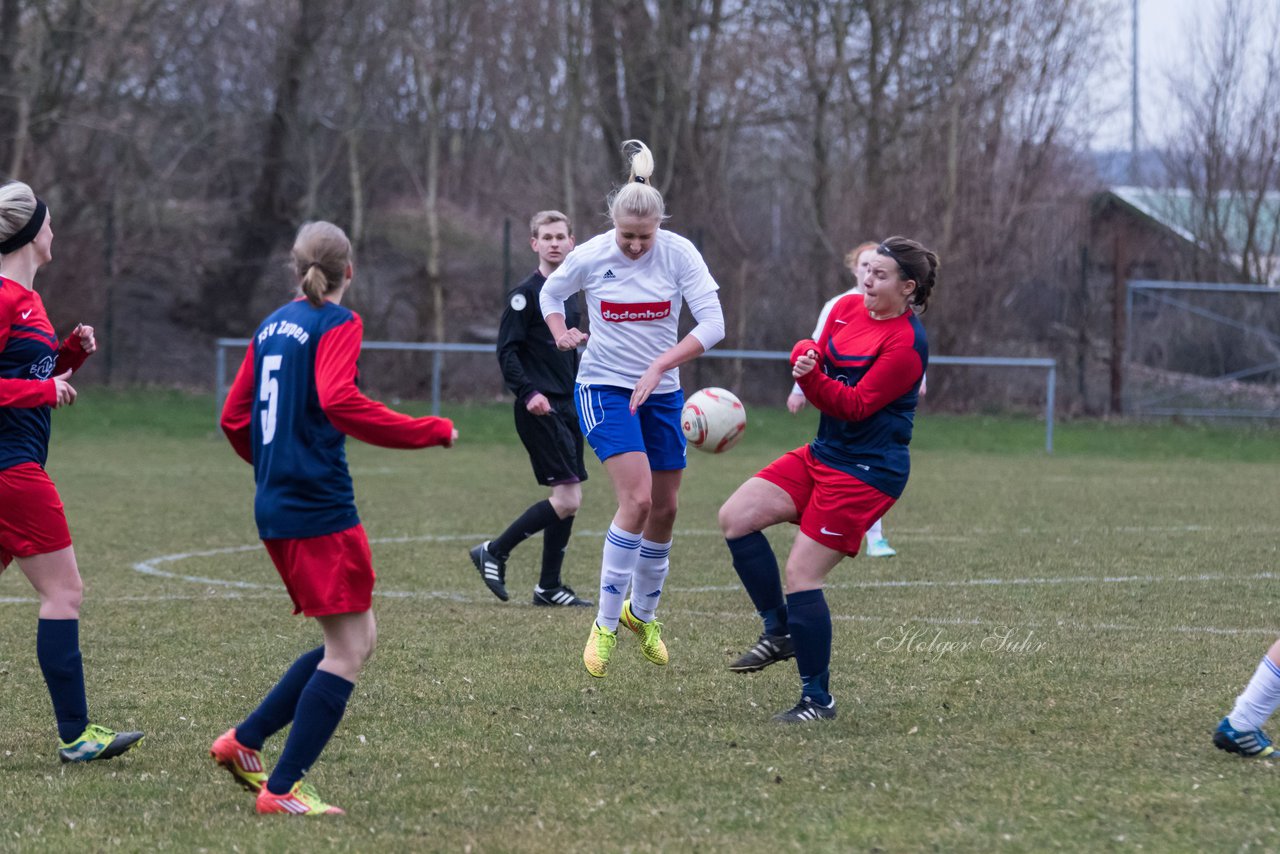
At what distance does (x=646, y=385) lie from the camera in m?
6.14

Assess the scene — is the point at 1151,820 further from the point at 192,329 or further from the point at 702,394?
the point at 192,329

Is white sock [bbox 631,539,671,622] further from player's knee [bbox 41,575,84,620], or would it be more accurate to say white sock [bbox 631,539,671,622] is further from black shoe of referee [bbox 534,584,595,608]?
player's knee [bbox 41,575,84,620]

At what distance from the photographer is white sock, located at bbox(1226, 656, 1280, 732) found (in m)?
4.79

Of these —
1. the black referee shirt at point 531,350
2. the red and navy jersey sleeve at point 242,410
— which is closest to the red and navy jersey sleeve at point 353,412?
the red and navy jersey sleeve at point 242,410

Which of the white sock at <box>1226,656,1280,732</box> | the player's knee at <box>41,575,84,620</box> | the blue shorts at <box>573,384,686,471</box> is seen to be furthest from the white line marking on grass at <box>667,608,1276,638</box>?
the player's knee at <box>41,575,84,620</box>

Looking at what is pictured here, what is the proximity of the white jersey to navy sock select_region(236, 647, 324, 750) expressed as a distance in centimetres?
249

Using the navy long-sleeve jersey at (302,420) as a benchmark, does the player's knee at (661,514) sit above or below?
below

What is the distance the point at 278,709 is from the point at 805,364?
2097mm

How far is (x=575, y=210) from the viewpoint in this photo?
2659cm

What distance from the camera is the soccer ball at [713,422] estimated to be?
643cm

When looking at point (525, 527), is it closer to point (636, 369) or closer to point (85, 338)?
point (636, 369)

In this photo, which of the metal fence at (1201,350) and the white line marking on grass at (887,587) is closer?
the white line marking on grass at (887,587)

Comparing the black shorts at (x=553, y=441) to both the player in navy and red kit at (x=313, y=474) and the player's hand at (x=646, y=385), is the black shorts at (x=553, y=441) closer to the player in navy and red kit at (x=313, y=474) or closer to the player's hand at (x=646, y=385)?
the player's hand at (x=646, y=385)

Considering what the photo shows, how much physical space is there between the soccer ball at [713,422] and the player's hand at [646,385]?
0.31 metres
